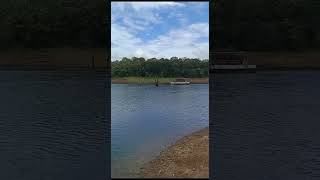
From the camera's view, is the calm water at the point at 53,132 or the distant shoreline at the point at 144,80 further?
the distant shoreline at the point at 144,80

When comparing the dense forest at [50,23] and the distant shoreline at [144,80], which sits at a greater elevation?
the dense forest at [50,23]

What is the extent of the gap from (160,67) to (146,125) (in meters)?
8.14

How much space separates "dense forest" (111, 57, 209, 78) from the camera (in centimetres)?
1669

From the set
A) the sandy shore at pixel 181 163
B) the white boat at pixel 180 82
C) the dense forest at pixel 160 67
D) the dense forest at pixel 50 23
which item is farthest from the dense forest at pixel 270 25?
the white boat at pixel 180 82

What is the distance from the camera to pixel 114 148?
24.7 feet

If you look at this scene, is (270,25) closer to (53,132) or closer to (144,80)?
(144,80)

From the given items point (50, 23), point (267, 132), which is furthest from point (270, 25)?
point (267, 132)

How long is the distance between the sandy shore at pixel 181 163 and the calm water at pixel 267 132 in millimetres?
286

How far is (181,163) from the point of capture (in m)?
5.96

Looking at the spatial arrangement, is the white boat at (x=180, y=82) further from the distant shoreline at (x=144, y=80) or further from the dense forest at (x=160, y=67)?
the dense forest at (x=160, y=67)

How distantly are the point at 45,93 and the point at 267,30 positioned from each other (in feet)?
19.9

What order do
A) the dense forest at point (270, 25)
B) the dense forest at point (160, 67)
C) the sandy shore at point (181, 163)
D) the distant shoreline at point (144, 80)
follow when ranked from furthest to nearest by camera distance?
1. the distant shoreline at point (144, 80)
2. the dense forest at point (160, 67)
3. the dense forest at point (270, 25)
4. the sandy shore at point (181, 163)

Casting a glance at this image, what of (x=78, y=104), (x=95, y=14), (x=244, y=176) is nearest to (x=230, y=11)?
(x=95, y=14)

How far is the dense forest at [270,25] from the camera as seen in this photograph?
11.7 meters
